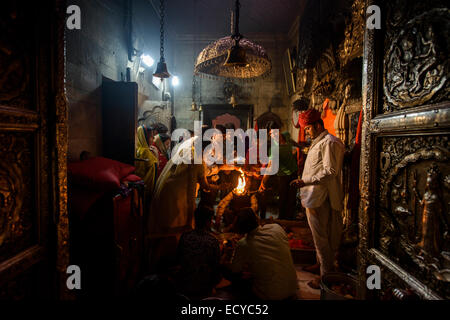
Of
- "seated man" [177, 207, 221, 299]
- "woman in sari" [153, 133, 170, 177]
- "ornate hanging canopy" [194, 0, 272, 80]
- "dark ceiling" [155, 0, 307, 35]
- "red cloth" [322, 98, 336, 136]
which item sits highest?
"dark ceiling" [155, 0, 307, 35]

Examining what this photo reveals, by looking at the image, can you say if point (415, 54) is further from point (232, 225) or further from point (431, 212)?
point (232, 225)

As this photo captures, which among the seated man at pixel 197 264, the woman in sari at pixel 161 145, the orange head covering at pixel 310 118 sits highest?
the orange head covering at pixel 310 118

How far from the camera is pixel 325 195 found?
3143mm

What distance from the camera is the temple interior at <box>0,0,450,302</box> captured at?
1.21 meters

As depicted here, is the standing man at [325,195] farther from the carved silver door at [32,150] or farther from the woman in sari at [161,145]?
the woman in sari at [161,145]

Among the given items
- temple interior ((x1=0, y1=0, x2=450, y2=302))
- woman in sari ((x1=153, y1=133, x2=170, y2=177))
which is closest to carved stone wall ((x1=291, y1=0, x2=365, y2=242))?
temple interior ((x1=0, y1=0, x2=450, y2=302))

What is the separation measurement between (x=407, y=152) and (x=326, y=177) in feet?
5.90

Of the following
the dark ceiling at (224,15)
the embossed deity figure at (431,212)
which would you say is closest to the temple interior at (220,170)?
the embossed deity figure at (431,212)

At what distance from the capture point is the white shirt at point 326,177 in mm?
3055

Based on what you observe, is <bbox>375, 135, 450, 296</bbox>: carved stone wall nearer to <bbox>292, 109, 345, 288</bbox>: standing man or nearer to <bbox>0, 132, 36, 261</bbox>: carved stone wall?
<bbox>292, 109, 345, 288</bbox>: standing man

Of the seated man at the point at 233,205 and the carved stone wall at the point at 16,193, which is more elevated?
the carved stone wall at the point at 16,193

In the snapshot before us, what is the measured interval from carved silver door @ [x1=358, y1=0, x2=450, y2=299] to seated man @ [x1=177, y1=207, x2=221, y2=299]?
1468 millimetres

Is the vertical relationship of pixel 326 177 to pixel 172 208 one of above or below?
above

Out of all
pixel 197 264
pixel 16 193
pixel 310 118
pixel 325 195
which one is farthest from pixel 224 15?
pixel 16 193
